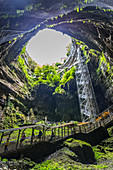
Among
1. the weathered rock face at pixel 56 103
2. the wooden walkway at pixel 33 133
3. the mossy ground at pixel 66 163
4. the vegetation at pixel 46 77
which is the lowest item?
the mossy ground at pixel 66 163

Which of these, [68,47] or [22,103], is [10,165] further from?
[68,47]

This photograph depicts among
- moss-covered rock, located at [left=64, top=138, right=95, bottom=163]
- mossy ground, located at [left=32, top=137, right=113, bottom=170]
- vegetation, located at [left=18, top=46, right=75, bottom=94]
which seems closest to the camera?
mossy ground, located at [left=32, top=137, right=113, bottom=170]

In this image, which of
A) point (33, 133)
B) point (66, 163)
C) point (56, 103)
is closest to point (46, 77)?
point (56, 103)

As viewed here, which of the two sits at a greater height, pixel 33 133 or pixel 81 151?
pixel 33 133

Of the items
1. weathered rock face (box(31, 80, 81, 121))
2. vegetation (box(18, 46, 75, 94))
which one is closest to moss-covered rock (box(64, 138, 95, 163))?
weathered rock face (box(31, 80, 81, 121))

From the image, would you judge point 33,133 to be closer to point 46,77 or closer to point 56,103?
point 56,103

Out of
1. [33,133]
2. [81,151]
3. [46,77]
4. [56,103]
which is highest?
[46,77]

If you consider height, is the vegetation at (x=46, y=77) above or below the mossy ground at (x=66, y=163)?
above

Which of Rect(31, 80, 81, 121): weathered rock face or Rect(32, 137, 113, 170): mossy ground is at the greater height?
Rect(31, 80, 81, 121): weathered rock face

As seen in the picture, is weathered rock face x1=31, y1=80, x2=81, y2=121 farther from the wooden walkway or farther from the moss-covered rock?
the moss-covered rock

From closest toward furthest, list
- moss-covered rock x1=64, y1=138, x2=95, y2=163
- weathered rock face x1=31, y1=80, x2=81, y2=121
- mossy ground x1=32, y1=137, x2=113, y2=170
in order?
mossy ground x1=32, y1=137, x2=113, y2=170, moss-covered rock x1=64, y1=138, x2=95, y2=163, weathered rock face x1=31, y1=80, x2=81, y2=121

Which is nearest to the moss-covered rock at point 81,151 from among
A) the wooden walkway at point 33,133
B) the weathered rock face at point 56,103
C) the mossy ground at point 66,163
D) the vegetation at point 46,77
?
the mossy ground at point 66,163

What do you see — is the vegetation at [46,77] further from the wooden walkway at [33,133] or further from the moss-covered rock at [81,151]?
the moss-covered rock at [81,151]

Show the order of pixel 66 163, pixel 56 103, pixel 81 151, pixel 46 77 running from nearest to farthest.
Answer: pixel 66 163 → pixel 81 151 → pixel 56 103 → pixel 46 77
